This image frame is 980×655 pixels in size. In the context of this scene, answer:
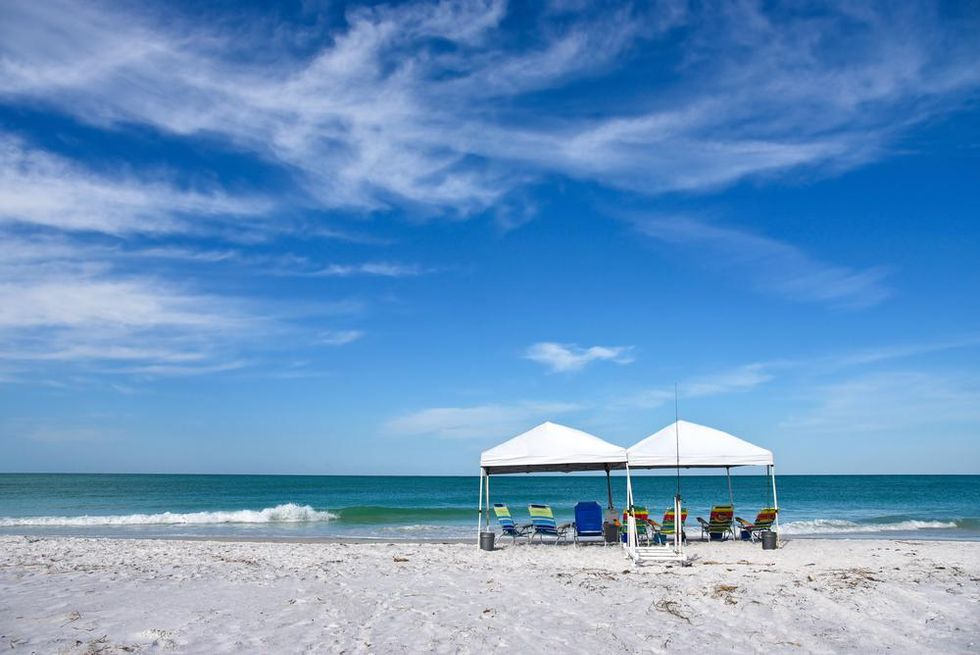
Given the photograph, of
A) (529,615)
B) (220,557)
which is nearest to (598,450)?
(529,615)

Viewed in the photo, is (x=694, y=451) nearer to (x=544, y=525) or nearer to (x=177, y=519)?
(x=544, y=525)

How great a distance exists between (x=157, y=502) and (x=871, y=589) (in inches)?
1460

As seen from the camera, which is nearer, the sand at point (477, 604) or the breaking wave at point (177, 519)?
the sand at point (477, 604)

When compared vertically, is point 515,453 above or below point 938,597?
above

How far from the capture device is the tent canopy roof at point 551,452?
40.2 feet

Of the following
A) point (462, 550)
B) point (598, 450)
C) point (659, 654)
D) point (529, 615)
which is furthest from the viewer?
point (462, 550)

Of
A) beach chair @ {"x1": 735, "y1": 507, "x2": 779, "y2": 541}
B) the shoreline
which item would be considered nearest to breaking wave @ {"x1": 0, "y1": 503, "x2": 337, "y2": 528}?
the shoreline

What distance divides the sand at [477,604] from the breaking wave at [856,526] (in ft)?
30.2

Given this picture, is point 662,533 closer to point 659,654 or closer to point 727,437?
point 727,437

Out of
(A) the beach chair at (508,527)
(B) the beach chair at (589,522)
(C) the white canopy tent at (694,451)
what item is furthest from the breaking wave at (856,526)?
(A) the beach chair at (508,527)

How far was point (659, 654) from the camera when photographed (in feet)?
18.4

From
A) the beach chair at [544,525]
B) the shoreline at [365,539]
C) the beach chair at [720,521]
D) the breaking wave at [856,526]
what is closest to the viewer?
the beach chair at [544,525]

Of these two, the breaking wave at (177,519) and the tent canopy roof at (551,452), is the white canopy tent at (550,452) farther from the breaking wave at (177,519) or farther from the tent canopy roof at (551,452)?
the breaking wave at (177,519)

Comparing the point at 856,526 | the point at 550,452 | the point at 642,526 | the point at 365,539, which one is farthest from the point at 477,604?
the point at 856,526
